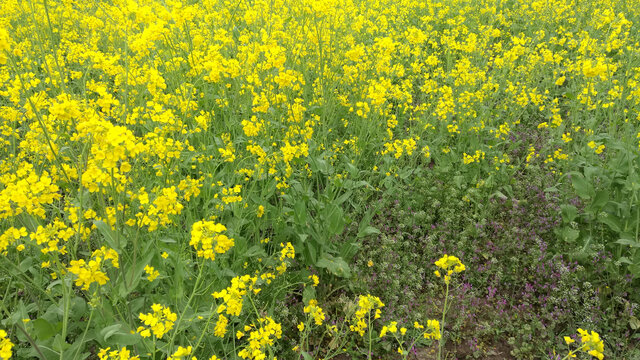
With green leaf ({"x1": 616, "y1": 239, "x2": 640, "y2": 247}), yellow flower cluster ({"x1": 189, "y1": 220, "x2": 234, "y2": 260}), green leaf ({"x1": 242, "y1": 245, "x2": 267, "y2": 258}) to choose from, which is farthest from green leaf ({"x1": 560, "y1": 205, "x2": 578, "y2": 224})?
yellow flower cluster ({"x1": 189, "y1": 220, "x2": 234, "y2": 260})

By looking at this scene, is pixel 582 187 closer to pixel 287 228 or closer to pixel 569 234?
pixel 569 234

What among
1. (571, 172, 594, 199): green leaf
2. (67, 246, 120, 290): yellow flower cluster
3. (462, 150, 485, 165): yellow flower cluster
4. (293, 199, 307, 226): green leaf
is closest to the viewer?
(67, 246, 120, 290): yellow flower cluster

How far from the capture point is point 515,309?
271cm

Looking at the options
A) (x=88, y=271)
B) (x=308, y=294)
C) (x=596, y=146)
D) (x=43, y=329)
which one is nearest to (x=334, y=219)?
(x=308, y=294)

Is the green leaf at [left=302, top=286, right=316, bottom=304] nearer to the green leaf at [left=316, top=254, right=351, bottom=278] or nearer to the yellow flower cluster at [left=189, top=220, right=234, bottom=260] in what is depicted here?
the green leaf at [left=316, top=254, right=351, bottom=278]

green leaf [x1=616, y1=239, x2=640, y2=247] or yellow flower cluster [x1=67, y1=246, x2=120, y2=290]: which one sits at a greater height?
yellow flower cluster [x1=67, y1=246, x2=120, y2=290]

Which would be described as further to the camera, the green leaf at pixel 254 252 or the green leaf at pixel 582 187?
the green leaf at pixel 582 187

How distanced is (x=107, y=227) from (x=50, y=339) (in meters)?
0.65

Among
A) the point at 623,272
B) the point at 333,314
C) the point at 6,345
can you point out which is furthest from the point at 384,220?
the point at 6,345

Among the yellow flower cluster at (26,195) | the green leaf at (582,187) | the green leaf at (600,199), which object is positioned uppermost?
the yellow flower cluster at (26,195)

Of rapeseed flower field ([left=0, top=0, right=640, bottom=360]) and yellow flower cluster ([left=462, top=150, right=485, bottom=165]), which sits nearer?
rapeseed flower field ([left=0, top=0, right=640, bottom=360])

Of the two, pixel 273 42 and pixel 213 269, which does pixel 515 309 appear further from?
pixel 273 42

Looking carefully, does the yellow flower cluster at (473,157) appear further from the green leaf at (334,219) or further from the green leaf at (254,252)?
the green leaf at (254,252)

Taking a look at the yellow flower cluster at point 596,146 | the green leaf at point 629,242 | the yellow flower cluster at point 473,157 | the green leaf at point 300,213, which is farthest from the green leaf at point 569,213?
the green leaf at point 300,213
